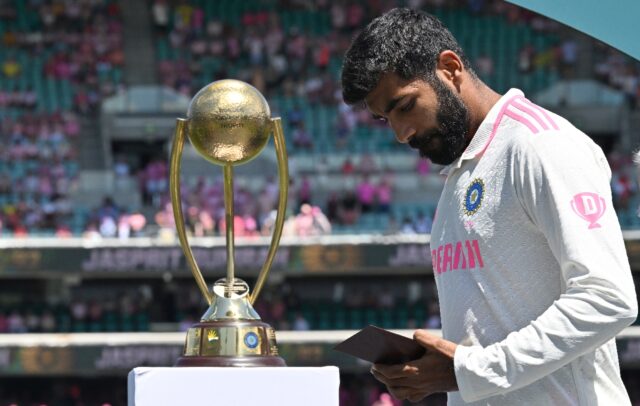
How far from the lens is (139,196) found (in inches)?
686

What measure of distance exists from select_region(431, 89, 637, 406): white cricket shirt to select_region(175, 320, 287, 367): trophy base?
0.47 meters

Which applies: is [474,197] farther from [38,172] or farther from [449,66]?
[38,172]

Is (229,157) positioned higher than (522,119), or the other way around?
(229,157)

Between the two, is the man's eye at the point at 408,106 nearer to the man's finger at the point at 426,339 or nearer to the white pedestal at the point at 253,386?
the man's finger at the point at 426,339

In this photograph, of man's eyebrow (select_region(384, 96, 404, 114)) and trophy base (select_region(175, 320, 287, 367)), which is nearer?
man's eyebrow (select_region(384, 96, 404, 114))

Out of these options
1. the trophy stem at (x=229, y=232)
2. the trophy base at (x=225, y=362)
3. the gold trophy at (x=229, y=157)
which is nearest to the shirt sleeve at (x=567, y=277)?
the trophy base at (x=225, y=362)

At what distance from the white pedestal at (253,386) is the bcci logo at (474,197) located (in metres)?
0.42

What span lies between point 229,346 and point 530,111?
0.77 metres

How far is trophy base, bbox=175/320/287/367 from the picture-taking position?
7.91 ft

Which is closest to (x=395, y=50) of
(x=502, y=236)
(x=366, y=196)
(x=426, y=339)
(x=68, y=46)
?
(x=502, y=236)

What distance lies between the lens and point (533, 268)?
1.95 meters

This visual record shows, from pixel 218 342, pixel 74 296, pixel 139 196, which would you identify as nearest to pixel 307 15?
pixel 139 196

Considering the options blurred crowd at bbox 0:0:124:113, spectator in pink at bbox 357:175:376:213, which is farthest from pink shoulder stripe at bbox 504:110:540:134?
blurred crowd at bbox 0:0:124:113

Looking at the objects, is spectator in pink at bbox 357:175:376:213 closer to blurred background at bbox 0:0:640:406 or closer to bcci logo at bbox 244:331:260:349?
blurred background at bbox 0:0:640:406
